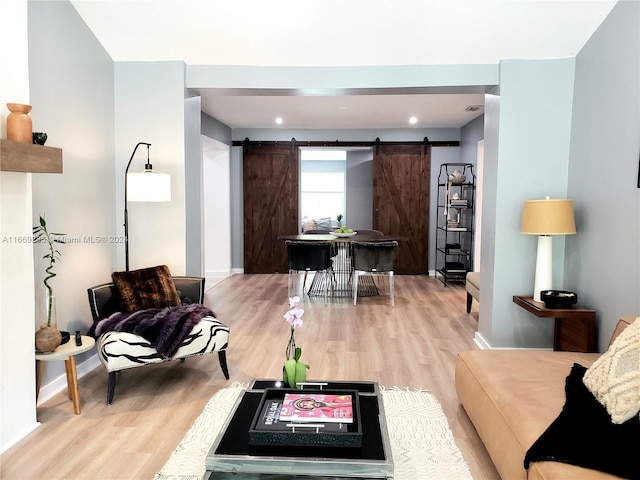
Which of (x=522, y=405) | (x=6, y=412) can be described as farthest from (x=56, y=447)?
(x=522, y=405)

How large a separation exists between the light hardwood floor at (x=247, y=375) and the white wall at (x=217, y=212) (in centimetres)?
168

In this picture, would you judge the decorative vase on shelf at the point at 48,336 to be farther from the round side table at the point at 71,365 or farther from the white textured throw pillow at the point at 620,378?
the white textured throw pillow at the point at 620,378

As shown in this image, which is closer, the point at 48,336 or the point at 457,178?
the point at 48,336

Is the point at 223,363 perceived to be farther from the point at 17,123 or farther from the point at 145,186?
the point at 17,123

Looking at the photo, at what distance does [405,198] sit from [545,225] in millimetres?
4689

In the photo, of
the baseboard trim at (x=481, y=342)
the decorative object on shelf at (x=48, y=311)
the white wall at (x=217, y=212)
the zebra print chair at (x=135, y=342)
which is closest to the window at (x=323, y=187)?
the white wall at (x=217, y=212)

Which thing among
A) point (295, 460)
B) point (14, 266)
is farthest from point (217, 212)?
point (295, 460)

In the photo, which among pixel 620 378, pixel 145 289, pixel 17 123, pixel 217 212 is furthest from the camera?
pixel 217 212

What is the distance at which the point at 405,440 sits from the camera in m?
2.50

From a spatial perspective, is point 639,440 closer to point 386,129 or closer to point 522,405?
point 522,405

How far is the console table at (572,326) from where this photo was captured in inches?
Answer: 123

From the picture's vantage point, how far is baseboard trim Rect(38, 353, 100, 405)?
2947 mm

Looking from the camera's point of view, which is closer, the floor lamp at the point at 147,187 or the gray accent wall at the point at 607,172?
the gray accent wall at the point at 607,172

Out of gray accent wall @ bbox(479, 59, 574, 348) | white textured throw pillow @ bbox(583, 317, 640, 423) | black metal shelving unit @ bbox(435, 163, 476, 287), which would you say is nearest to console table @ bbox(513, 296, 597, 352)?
gray accent wall @ bbox(479, 59, 574, 348)
